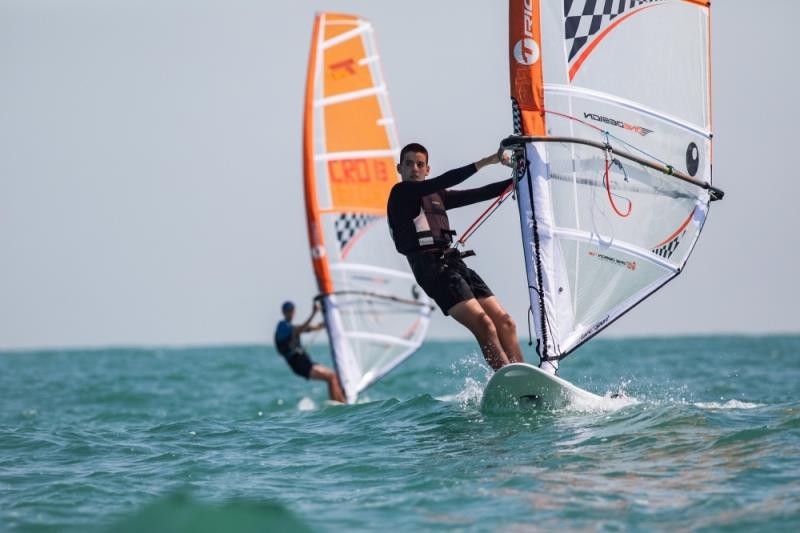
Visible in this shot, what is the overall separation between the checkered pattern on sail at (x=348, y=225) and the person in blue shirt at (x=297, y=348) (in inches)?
38.1

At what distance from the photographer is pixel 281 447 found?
806cm

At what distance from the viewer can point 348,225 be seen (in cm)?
1521

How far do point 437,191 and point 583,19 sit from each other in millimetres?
1745

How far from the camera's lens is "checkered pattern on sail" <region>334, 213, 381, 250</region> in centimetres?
1514

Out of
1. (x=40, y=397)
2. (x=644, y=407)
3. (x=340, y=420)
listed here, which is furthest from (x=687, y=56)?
(x=40, y=397)

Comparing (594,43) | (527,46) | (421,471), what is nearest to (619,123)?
(594,43)

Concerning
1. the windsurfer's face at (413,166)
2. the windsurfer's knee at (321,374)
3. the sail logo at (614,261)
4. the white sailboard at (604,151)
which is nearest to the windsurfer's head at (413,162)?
the windsurfer's face at (413,166)

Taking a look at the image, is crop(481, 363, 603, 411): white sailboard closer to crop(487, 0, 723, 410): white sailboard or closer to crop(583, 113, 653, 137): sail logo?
crop(487, 0, 723, 410): white sailboard

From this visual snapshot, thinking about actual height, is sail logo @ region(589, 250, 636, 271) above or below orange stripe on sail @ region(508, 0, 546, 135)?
below

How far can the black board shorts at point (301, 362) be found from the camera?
584 inches

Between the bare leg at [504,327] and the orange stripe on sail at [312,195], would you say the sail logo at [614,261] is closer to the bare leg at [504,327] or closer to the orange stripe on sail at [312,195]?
the bare leg at [504,327]

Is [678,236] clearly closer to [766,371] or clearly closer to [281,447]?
[281,447]

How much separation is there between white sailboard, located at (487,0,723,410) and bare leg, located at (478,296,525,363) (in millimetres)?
203

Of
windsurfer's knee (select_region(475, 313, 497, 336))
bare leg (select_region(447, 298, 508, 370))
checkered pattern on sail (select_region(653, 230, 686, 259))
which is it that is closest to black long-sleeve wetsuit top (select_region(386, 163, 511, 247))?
bare leg (select_region(447, 298, 508, 370))
